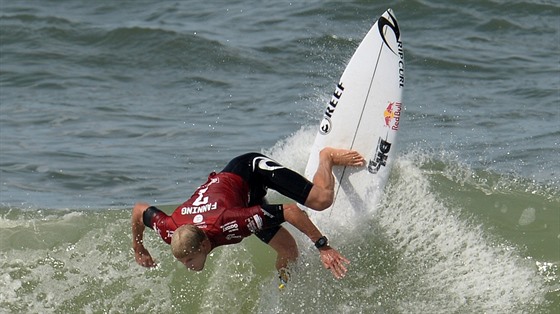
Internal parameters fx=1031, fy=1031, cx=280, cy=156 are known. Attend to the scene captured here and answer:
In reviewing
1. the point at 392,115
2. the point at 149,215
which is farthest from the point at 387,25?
the point at 149,215

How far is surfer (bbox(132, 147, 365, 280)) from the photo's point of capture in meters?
6.75

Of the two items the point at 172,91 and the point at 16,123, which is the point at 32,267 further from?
the point at 172,91

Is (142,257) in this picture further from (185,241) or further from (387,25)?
(387,25)

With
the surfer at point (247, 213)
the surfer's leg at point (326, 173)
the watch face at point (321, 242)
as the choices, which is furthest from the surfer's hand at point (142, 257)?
the watch face at point (321, 242)

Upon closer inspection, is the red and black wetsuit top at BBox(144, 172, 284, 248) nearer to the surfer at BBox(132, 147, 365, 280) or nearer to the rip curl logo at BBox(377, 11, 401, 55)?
the surfer at BBox(132, 147, 365, 280)

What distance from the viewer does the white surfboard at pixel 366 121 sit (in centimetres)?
809

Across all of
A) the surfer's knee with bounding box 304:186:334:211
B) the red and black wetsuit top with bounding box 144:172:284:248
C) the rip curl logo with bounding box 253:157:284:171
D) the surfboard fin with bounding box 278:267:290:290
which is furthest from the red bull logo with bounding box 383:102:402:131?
the red and black wetsuit top with bounding box 144:172:284:248

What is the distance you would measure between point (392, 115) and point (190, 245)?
2.49 metres

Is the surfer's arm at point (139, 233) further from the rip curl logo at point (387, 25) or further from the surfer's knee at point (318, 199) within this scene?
the rip curl logo at point (387, 25)

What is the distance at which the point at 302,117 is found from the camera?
13438mm

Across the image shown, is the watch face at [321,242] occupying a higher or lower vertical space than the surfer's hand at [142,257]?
higher

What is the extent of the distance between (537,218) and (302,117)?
15.1ft

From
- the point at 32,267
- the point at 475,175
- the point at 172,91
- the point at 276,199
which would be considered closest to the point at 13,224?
the point at 32,267

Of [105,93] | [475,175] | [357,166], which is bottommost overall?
[105,93]
